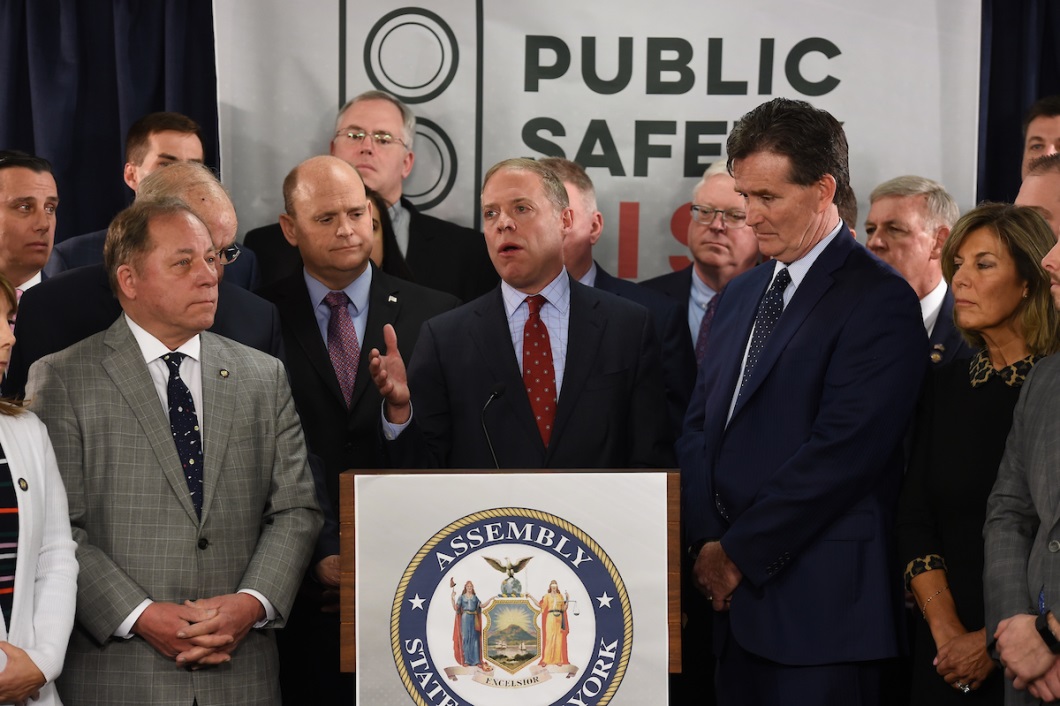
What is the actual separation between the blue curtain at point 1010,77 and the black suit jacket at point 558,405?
2276 millimetres

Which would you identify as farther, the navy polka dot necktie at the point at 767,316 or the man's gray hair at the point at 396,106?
the man's gray hair at the point at 396,106

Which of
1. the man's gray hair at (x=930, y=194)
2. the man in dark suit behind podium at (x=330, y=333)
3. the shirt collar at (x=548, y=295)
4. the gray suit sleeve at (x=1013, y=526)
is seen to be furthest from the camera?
the man's gray hair at (x=930, y=194)

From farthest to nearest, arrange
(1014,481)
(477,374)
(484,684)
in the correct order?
1. (477,374)
2. (1014,481)
3. (484,684)

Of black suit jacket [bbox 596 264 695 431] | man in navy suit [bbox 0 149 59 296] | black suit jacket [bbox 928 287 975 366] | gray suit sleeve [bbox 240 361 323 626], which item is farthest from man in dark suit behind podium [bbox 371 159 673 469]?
man in navy suit [bbox 0 149 59 296]

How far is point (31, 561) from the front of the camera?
258cm

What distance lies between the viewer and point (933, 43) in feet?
15.5

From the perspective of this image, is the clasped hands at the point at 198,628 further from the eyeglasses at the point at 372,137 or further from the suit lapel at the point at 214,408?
the eyeglasses at the point at 372,137

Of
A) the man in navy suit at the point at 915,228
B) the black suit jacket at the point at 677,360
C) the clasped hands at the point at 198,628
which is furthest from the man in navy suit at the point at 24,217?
the man in navy suit at the point at 915,228

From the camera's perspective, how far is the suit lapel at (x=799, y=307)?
9.78 feet

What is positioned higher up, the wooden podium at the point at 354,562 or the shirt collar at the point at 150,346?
the shirt collar at the point at 150,346

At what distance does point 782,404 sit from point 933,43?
7.79 ft

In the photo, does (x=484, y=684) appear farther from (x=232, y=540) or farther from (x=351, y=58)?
(x=351, y=58)

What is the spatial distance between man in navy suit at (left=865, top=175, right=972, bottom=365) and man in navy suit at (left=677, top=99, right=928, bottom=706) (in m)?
1.32

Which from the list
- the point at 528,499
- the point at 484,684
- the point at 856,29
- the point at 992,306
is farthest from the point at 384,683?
the point at 856,29
